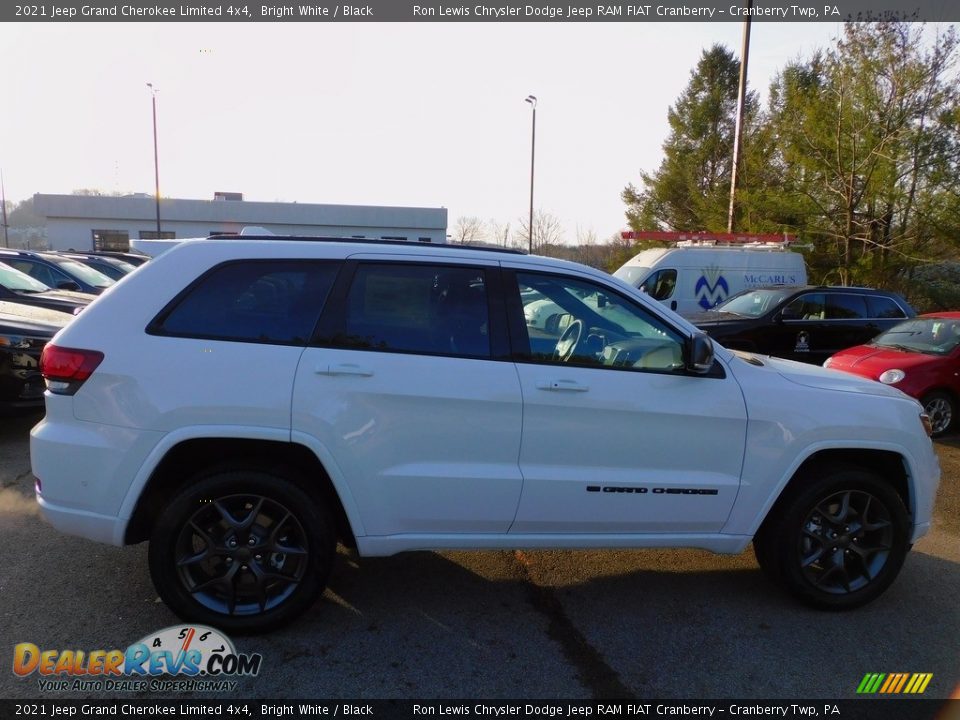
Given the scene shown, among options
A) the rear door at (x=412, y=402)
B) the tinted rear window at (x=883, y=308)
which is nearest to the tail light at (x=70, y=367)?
the rear door at (x=412, y=402)

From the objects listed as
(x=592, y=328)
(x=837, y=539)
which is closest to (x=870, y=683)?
(x=837, y=539)

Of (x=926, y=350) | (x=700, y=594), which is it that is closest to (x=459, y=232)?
(x=926, y=350)

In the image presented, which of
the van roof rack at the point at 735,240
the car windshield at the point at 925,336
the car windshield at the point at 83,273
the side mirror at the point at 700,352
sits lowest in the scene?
the car windshield at the point at 925,336

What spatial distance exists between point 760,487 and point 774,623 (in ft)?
2.51

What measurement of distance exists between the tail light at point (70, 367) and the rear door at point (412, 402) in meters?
0.98

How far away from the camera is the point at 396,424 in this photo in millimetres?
3127

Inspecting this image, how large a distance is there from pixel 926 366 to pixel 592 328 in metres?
6.06

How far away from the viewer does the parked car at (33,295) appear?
8.37 metres

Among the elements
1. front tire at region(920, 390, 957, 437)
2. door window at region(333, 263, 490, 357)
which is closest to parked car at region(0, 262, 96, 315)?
door window at region(333, 263, 490, 357)

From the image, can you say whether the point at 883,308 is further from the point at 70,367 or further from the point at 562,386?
the point at 70,367

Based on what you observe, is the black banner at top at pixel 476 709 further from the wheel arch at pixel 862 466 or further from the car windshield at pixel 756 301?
the car windshield at pixel 756 301

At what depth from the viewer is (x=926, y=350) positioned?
7.85 metres

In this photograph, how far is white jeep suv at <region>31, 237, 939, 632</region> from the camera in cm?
307

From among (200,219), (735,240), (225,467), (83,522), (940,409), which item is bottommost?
(940,409)
